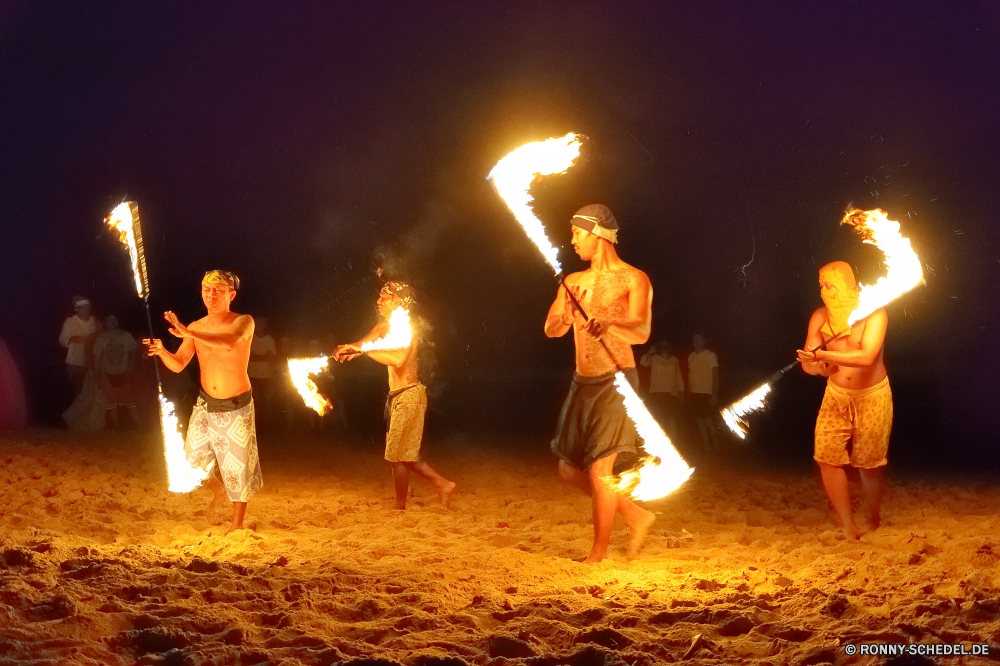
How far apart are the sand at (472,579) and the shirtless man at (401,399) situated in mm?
405

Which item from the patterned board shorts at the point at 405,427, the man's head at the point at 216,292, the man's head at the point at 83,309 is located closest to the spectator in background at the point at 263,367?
the man's head at the point at 83,309

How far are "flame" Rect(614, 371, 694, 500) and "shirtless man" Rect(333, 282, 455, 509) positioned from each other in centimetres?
218

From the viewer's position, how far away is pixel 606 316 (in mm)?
5180

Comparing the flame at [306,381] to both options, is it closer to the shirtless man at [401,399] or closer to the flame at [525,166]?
the shirtless man at [401,399]

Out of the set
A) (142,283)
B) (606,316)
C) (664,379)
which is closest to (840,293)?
(606,316)

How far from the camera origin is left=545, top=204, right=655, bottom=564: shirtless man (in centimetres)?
506

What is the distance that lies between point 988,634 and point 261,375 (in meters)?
9.66

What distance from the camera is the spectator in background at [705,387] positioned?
10789 mm

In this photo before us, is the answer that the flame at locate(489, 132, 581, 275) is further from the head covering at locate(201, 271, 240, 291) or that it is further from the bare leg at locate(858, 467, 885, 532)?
the bare leg at locate(858, 467, 885, 532)

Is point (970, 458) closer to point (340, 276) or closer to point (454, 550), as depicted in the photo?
point (454, 550)

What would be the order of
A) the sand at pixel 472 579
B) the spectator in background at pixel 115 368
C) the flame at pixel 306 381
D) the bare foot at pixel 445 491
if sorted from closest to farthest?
the sand at pixel 472 579 → the flame at pixel 306 381 → the bare foot at pixel 445 491 → the spectator in background at pixel 115 368

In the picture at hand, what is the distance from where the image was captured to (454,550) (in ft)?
18.0

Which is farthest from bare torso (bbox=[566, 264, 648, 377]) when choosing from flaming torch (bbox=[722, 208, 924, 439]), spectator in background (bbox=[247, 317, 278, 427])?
spectator in background (bbox=[247, 317, 278, 427])

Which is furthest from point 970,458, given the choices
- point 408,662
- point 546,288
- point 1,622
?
point 546,288
